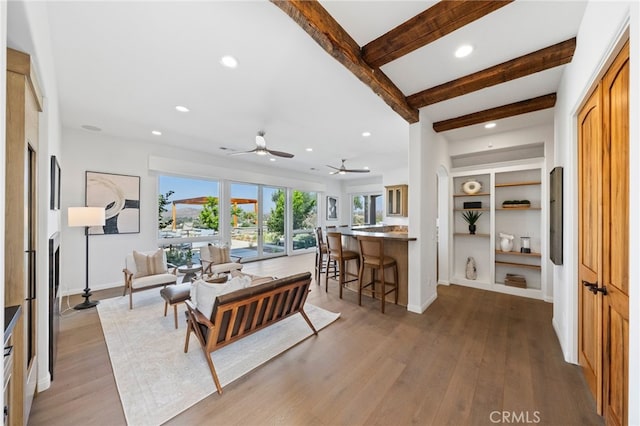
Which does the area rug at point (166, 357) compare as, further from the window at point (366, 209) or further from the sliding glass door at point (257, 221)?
the window at point (366, 209)

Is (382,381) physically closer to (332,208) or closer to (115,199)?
(115,199)

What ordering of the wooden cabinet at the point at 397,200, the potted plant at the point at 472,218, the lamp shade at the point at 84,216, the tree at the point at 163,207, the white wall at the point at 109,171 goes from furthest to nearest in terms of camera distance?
the wooden cabinet at the point at 397,200
the tree at the point at 163,207
the potted plant at the point at 472,218
the white wall at the point at 109,171
the lamp shade at the point at 84,216

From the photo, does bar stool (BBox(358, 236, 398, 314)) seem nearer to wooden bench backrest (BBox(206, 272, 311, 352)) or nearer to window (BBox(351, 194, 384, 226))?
wooden bench backrest (BBox(206, 272, 311, 352))

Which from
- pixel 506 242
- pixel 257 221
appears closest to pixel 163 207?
pixel 257 221

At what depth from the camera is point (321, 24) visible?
1.80 metres

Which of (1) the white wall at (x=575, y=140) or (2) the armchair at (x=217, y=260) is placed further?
(2) the armchair at (x=217, y=260)

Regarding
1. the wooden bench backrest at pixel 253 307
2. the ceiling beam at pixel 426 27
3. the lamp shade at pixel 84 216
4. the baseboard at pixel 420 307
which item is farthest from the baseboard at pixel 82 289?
the ceiling beam at pixel 426 27

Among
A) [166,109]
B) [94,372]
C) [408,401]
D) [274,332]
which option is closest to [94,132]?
[166,109]

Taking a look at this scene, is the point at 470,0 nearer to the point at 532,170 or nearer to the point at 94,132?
the point at 532,170

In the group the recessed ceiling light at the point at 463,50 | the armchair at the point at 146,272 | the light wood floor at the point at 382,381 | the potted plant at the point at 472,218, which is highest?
the recessed ceiling light at the point at 463,50

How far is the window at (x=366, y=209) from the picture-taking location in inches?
369

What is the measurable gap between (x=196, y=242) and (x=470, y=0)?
6147 mm

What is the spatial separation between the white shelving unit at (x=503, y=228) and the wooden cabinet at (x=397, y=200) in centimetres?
257

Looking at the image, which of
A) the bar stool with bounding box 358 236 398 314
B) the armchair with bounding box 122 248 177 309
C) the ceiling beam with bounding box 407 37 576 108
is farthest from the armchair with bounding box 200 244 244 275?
the ceiling beam with bounding box 407 37 576 108
